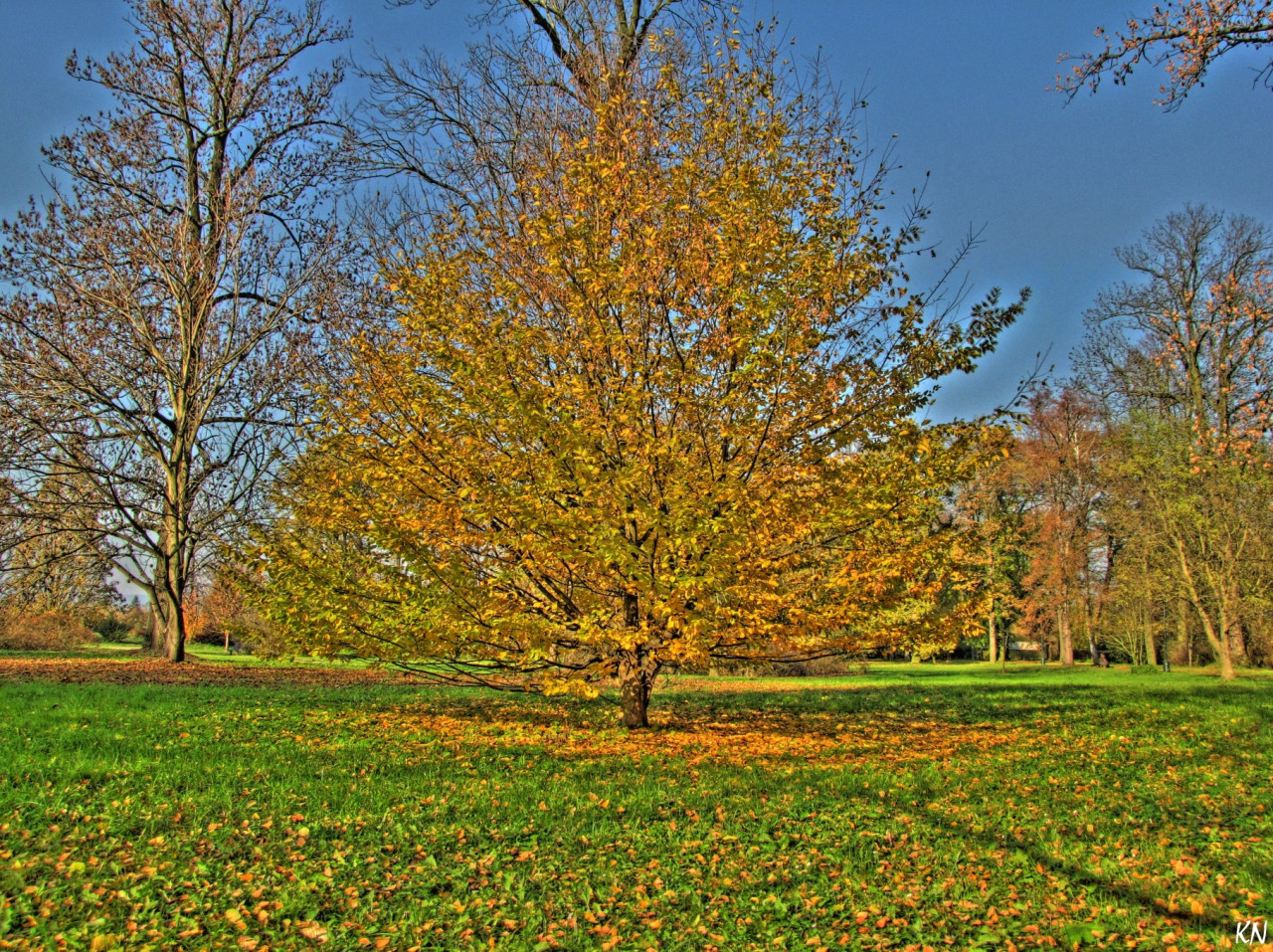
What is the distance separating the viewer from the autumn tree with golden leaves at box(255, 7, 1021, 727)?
6.35 metres

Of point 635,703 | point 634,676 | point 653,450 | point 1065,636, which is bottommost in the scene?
point 1065,636

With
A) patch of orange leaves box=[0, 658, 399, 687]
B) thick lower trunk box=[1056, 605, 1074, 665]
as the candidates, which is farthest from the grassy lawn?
thick lower trunk box=[1056, 605, 1074, 665]

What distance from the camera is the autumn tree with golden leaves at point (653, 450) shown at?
6352 millimetres

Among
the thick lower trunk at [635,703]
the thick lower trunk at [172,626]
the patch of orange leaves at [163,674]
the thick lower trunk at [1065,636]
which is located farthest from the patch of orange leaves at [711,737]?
the thick lower trunk at [1065,636]

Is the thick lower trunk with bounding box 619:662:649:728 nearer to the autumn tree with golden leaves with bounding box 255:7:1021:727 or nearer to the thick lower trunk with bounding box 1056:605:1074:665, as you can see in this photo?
the autumn tree with golden leaves with bounding box 255:7:1021:727

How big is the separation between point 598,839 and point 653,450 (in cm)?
307

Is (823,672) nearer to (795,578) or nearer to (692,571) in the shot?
(795,578)

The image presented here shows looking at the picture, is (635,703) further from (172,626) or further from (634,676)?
(172,626)

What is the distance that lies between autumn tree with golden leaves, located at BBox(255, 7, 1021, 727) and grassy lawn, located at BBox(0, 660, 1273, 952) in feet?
3.94

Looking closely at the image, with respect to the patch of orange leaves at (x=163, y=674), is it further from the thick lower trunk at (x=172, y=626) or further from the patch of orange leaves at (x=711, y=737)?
the patch of orange leaves at (x=711, y=737)

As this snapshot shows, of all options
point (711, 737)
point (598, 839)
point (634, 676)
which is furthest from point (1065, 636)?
point (598, 839)

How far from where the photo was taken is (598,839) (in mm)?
4402

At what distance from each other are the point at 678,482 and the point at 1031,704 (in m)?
10.3

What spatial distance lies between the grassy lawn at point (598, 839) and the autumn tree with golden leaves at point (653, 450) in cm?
120
